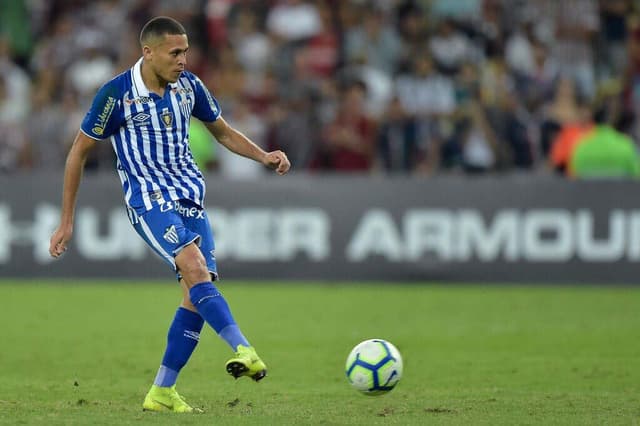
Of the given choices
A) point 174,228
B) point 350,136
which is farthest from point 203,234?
point 350,136

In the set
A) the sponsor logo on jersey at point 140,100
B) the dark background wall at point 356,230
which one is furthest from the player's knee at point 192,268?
the dark background wall at point 356,230

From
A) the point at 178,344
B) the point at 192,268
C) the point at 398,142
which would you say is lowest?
the point at 178,344

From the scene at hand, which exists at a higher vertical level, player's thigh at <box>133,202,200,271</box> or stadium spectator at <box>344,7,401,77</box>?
stadium spectator at <box>344,7,401,77</box>

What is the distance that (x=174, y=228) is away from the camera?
Result: 729 centimetres

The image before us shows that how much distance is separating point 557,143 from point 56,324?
732 centimetres

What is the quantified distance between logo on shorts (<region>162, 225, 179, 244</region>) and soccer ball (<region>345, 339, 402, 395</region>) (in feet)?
4.00

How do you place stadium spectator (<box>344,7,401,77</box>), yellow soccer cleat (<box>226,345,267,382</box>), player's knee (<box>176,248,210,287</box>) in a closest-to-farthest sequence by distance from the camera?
yellow soccer cleat (<box>226,345,267,382</box>) < player's knee (<box>176,248,210,287</box>) < stadium spectator (<box>344,7,401,77</box>)

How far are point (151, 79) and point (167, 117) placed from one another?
0.24m

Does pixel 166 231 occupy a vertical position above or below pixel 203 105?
below

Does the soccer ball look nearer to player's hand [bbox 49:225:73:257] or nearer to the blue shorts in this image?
the blue shorts

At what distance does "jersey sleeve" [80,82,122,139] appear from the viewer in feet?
24.1

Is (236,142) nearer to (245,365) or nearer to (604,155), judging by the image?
(245,365)

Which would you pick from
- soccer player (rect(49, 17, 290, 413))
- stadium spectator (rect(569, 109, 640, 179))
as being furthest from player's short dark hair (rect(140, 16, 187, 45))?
stadium spectator (rect(569, 109, 640, 179))

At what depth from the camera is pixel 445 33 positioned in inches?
738
